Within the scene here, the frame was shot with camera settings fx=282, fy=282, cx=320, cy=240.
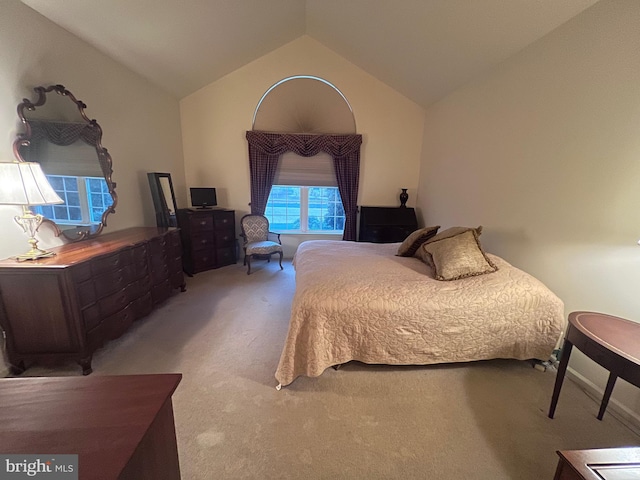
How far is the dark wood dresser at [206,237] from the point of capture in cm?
402

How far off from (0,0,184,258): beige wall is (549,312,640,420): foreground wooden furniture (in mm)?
3675

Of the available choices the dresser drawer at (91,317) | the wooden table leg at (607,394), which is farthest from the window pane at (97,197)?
the wooden table leg at (607,394)

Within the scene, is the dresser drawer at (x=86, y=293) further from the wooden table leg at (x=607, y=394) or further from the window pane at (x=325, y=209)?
the wooden table leg at (x=607, y=394)

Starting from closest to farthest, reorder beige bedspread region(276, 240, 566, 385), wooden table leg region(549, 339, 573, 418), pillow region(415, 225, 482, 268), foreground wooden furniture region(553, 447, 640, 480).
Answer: foreground wooden furniture region(553, 447, 640, 480), wooden table leg region(549, 339, 573, 418), beige bedspread region(276, 240, 566, 385), pillow region(415, 225, 482, 268)

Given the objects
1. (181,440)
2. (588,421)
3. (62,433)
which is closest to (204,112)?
(181,440)


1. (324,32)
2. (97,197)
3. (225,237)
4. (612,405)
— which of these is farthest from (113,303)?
(324,32)

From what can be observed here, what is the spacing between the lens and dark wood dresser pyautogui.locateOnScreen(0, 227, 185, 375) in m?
1.87

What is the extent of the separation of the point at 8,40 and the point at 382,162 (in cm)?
423

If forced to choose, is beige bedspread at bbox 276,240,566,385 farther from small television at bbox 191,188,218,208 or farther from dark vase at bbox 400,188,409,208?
small television at bbox 191,188,218,208

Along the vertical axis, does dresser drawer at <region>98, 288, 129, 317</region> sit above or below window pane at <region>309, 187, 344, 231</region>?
below

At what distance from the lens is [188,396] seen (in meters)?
1.87

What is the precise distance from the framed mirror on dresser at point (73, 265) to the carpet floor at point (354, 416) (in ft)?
0.86

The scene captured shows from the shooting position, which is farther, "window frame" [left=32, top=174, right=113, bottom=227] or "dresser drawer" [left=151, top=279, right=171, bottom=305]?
"dresser drawer" [left=151, top=279, right=171, bottom=305]
